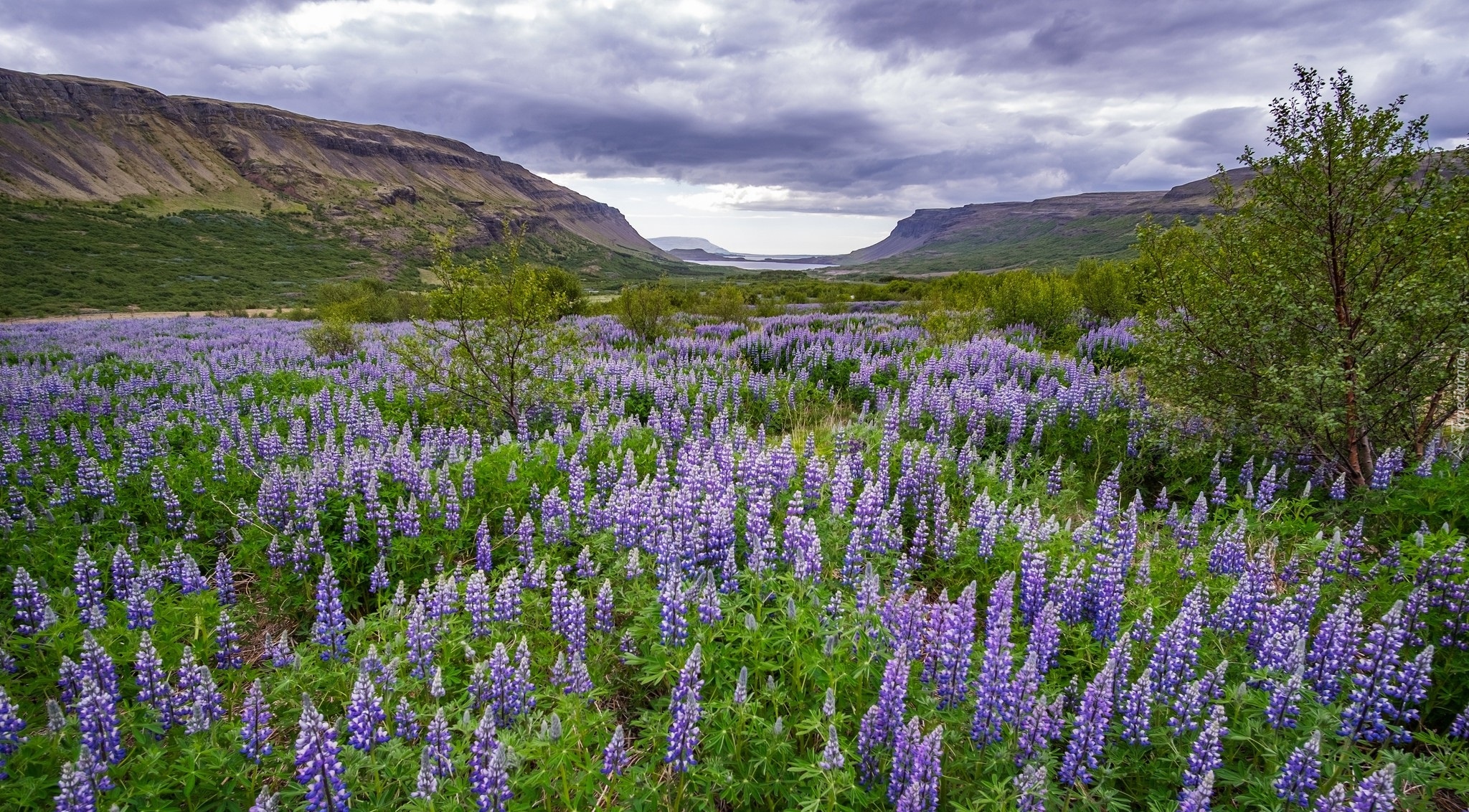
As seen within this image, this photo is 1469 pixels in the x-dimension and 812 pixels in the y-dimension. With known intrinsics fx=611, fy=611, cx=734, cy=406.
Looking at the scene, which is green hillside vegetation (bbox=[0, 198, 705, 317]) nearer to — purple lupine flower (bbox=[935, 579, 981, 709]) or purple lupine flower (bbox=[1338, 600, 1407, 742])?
purple lupine flower (bbox=[935, 579, 981, 709])

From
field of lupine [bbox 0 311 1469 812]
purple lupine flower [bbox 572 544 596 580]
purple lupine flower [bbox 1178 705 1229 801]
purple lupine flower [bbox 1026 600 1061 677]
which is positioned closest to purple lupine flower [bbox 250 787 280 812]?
field of lupine [bbox 0 311 1469 812]

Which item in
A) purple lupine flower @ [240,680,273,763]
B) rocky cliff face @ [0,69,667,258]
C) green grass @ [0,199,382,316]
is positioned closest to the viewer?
purple lupine flower @ [240,680,273,763]

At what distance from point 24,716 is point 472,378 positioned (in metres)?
6.18

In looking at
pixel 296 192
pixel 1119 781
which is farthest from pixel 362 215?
pixel 1119 781

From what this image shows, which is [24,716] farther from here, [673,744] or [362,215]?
[362,215]

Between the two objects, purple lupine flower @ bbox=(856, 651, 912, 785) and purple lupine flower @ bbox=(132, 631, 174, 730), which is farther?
purple lupine flower @ bbox=(132, 631, 174, 730)

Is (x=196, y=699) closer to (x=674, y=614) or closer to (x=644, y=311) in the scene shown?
(x=674, y=614)

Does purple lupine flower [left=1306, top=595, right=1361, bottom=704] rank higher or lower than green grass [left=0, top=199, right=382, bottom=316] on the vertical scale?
lower

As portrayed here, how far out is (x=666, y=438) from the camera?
25.7 feet

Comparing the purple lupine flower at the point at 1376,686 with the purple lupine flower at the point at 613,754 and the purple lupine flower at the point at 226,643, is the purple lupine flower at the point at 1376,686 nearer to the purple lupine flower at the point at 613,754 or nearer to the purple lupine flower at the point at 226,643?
the purple lupine flower at the point at 613,754

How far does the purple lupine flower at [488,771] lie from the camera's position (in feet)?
7.95

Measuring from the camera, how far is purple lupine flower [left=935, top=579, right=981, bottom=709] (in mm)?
3172

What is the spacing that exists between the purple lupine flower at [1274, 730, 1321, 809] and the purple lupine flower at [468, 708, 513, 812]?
325cm

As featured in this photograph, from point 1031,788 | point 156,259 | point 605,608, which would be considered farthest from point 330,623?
point 156,259
